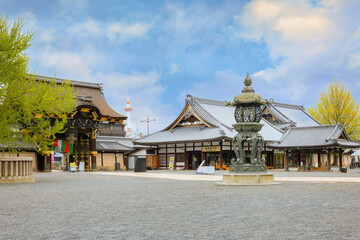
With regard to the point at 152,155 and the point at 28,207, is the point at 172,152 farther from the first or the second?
the point at 28,207

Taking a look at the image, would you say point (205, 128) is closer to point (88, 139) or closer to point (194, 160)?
point (194, 160)

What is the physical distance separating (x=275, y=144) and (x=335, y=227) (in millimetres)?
34242

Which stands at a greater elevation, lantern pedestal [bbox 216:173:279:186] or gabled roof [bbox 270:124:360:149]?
gabled roof [bbox 270:124:360:149]

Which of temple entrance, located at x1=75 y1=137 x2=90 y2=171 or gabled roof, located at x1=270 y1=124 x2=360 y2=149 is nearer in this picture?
gabled roof, located at x1=270 y1=124 x2=360 y2=149

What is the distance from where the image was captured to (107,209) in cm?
843

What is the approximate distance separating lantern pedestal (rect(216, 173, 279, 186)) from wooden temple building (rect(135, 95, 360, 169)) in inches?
806

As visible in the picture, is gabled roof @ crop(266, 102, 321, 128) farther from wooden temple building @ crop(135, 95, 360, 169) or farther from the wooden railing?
the wooden railing

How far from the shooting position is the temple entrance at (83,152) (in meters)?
37.2

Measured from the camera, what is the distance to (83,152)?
123 ft

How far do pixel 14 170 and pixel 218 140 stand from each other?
70.3 ft

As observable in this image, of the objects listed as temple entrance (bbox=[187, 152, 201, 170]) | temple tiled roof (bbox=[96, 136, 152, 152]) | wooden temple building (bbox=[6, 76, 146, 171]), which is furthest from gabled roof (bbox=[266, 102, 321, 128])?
wooden temple building (bbox=[6, 76, 146, 171])

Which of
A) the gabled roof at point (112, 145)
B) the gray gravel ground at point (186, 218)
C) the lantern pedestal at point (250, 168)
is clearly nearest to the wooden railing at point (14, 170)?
the gray gravel ground at point (186, 218)

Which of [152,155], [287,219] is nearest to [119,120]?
[152,155]

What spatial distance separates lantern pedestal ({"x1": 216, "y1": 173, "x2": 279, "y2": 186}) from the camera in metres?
15.2
